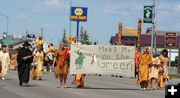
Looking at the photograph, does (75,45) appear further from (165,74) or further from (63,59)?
(165,74)

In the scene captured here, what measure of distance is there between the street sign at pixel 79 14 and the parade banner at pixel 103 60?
42.6m

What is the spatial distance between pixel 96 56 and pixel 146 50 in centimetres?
195

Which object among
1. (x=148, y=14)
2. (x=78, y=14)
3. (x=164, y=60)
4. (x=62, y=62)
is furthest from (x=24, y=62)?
(x=78, y=14)

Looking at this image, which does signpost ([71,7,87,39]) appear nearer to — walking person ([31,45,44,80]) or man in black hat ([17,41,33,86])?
walking person ([31,45,44,80])

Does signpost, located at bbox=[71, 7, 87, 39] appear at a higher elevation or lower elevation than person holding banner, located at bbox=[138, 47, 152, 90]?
higher

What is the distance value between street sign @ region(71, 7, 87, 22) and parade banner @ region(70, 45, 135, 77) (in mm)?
42587

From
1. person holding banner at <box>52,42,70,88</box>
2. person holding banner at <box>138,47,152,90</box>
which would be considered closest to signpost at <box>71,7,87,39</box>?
person holding banner at <box>138,47,152,90</box>

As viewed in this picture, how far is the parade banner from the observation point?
15.6 m

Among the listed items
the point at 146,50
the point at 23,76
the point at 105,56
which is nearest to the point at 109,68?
the point at 105,56

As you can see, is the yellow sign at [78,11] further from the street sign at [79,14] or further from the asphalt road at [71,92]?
the asphalt road at [71,92]

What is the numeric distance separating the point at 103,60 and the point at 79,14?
143 feet

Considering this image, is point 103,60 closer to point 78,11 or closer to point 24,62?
point 24,62

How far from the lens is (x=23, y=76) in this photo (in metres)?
16.4

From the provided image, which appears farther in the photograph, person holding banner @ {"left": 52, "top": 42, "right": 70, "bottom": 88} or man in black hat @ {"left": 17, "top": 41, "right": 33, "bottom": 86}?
man in black hat @ {"left": 17, "top": 41, "right": 33, "bottom": 86}
